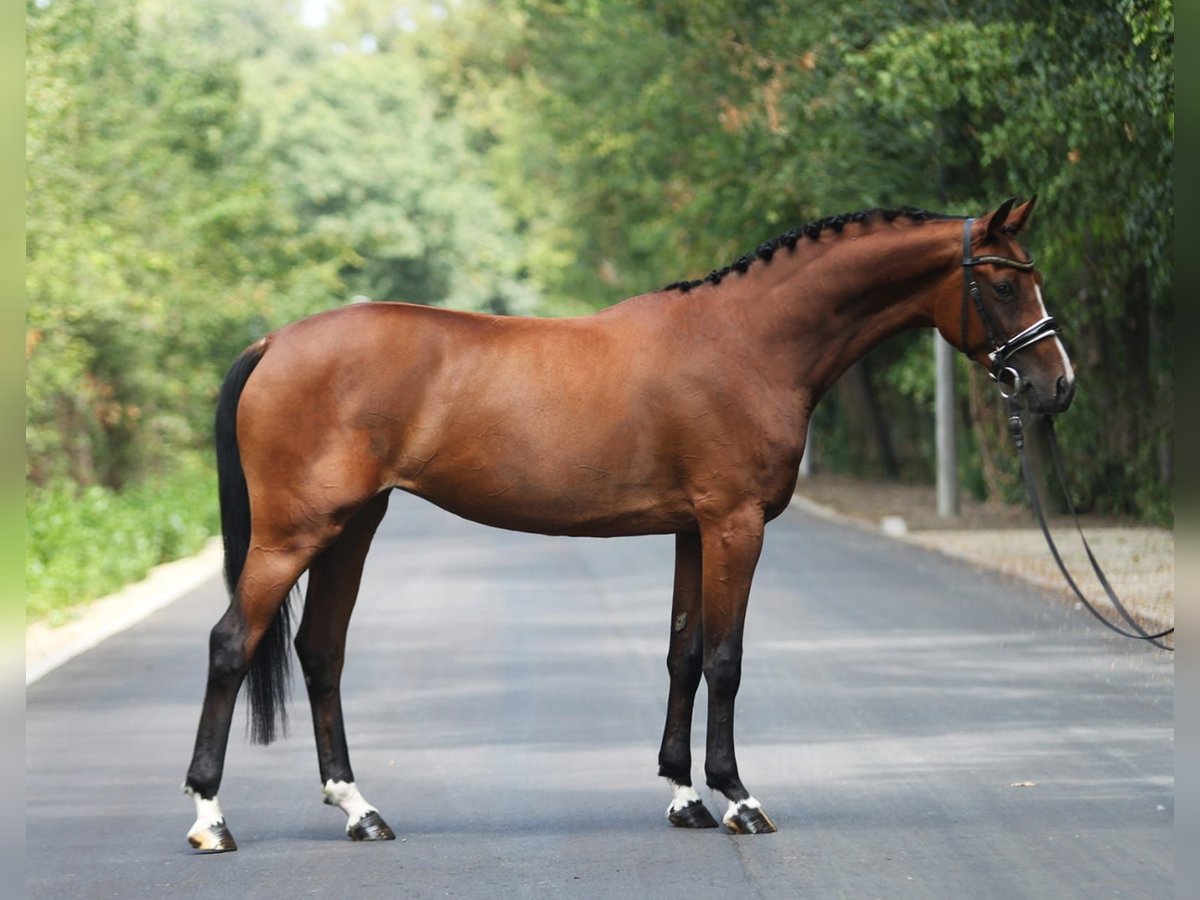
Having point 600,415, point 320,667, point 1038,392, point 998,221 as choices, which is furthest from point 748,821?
point 998,221

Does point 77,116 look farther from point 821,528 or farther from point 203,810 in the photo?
point 203,810

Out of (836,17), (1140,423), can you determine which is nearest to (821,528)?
(1140,423)

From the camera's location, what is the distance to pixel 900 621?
14.9 m

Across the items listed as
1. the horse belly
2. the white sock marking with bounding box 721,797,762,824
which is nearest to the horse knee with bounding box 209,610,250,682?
the horse belly

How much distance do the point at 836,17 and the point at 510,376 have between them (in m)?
14.8

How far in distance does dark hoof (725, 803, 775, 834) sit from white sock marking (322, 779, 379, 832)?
4.44 feet

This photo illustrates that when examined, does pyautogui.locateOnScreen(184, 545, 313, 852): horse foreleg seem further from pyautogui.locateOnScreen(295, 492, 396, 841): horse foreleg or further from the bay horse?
pyautogui.locateOnScreen(295, 492, 396, 841): horse foreleg

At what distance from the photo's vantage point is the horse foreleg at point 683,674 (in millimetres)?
7797

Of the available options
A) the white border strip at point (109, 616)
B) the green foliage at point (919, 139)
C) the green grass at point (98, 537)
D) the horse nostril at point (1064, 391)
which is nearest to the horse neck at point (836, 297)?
the horse nostril at point (1064, 391)

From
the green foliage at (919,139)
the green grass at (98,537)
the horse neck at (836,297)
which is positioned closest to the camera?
the horse neck at (836,297)

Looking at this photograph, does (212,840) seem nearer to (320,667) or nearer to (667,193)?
(320,667)

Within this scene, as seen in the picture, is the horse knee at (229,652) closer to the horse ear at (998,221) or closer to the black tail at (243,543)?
the black tail at (243,543)

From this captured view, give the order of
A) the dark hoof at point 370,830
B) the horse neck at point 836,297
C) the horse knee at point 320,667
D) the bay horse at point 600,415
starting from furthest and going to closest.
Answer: the horse knee at point 320,667 < the horse neck at point 836,297 < the dark hoof at point 370,830 < the bay horse at point 600,415

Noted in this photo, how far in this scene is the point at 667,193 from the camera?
33.4 m
